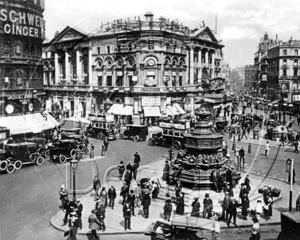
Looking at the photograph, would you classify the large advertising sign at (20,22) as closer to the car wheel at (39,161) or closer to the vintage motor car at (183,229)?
the car wheel at (39,161)

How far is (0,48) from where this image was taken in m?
36.0

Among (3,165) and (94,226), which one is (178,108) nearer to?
(3,165)

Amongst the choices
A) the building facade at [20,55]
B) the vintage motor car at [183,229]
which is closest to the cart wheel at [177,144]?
the building facade at [20,55]

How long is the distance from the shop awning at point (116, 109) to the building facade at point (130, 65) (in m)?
0.74


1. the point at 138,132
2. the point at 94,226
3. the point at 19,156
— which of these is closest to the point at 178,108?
the point at 138,132

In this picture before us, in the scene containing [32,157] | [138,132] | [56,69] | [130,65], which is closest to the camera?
[32,157]

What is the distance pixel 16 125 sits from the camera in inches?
1136

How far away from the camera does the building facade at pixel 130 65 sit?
47.3m

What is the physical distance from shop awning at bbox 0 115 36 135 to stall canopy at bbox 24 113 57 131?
891 mm

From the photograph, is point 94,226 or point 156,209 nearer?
point 94,226

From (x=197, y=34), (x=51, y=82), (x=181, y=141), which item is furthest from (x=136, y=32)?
(x=51, y=82)

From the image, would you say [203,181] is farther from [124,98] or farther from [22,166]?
[124,98]

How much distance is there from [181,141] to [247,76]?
268ft

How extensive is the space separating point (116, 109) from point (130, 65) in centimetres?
735
